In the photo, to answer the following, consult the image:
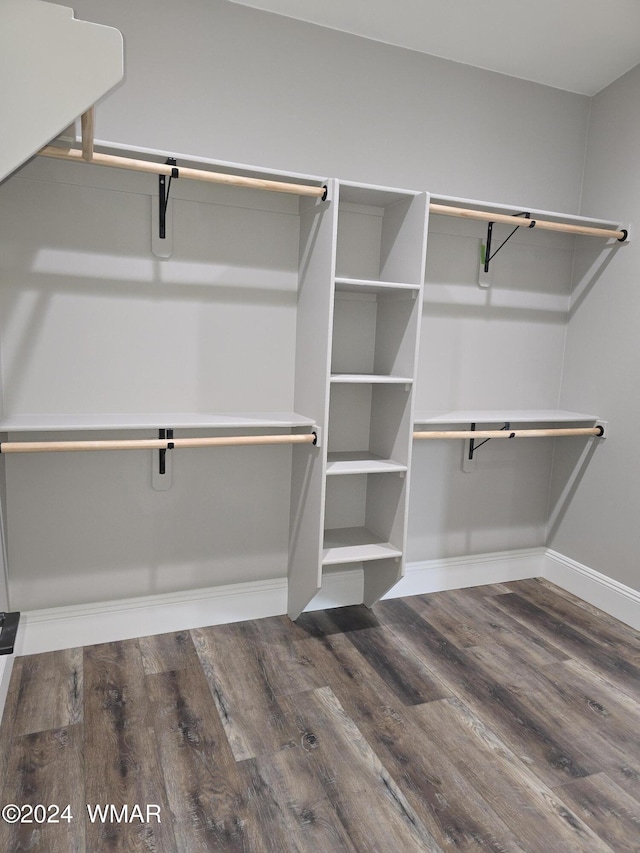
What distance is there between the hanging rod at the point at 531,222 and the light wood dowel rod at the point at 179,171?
0.54 meters

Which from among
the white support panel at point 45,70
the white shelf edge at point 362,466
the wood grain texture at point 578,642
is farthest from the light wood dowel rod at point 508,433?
the white support panel at point 45,70

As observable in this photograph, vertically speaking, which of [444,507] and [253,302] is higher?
[253,302]

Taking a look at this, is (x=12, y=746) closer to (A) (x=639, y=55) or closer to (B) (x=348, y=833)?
(B) (x=348, y=833)

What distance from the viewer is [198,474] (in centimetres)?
255

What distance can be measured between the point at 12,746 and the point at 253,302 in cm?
178

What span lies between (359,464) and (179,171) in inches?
51.0

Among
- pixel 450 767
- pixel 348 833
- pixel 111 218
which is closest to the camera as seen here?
pixel 348 833

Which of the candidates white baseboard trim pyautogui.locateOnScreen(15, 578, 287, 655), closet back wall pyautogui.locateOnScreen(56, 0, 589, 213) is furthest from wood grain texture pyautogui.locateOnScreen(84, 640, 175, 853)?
closet back wall pyautogui.locateOnScreen(56, 0, 589, 213)

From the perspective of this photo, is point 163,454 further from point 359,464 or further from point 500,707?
point 500,707

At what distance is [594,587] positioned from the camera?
9.84 ft

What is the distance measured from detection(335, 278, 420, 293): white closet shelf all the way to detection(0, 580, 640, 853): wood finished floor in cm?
148

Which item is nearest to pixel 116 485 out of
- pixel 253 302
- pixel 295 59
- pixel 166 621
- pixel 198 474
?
pixel 198 474

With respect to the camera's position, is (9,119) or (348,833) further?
(348,833)

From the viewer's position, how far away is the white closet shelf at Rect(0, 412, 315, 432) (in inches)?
80.7
